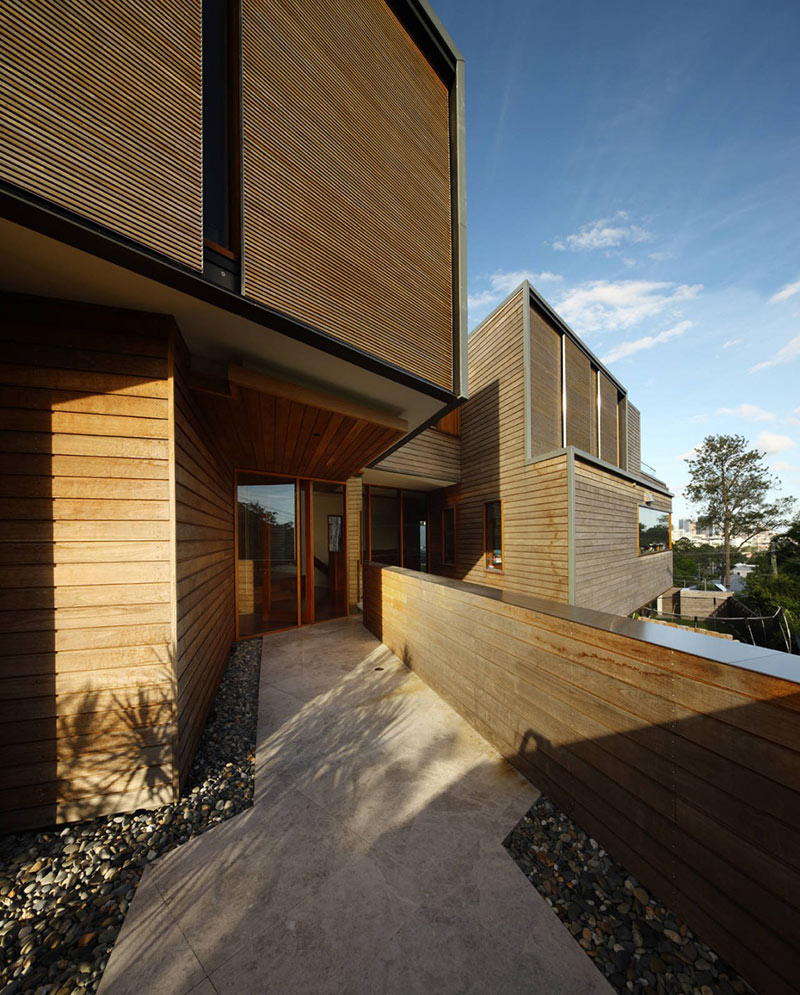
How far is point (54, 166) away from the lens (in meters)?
1.74

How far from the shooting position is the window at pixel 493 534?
30.2 feet

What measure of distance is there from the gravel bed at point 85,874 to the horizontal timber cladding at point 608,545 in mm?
6415

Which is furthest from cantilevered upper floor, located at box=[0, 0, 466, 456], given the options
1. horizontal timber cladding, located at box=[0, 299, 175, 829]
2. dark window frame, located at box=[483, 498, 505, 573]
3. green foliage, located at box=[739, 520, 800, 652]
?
green foliage, located at box=[739, 520, 800, 652]

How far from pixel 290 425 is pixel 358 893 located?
150 inches

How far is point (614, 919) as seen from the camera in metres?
1.66

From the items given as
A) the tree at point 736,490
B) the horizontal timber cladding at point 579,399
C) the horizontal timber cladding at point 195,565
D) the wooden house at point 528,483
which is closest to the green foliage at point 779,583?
the tree at point 736,490

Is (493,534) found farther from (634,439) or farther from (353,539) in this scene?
(634,439)

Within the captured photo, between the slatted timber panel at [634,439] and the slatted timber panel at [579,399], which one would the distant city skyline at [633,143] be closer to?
the slatted timber panel at [579,399]

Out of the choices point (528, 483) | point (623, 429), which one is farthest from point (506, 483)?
point (623, 429)

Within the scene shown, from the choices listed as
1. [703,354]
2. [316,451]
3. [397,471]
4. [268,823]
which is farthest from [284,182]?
[703,354]

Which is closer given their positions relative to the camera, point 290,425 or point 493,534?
point 290,425

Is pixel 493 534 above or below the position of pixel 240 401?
below


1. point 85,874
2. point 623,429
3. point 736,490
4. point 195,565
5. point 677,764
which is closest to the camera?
point 677,764

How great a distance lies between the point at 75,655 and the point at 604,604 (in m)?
9.16
